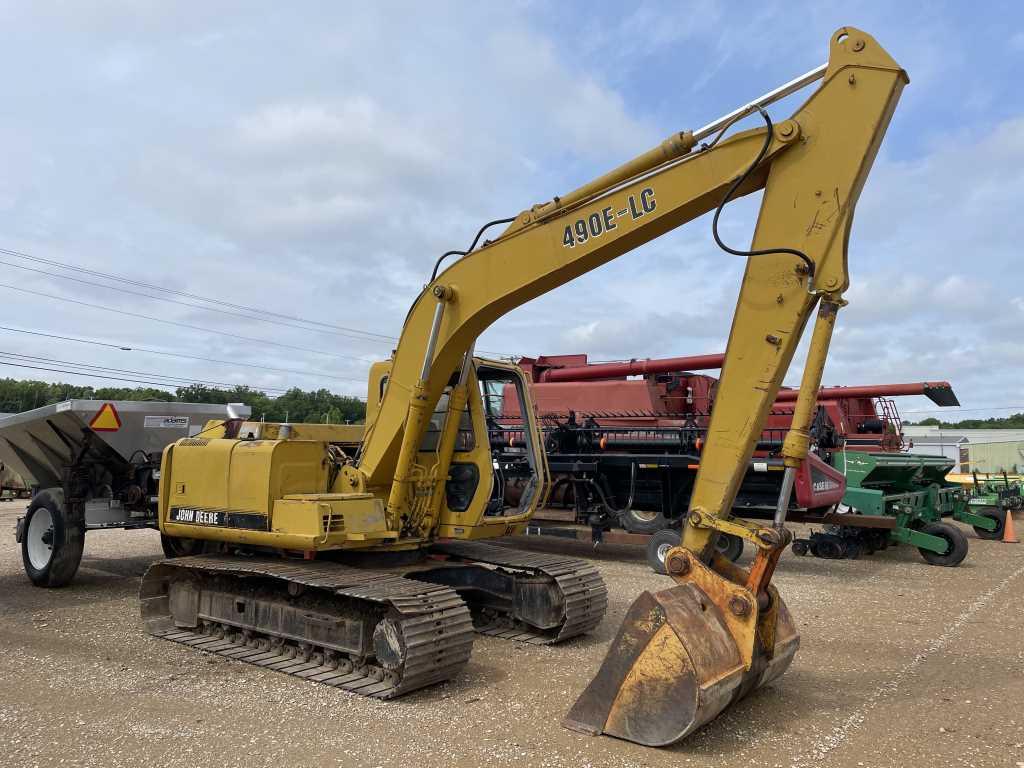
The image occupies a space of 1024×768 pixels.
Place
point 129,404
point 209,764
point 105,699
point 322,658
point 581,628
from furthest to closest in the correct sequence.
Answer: point 129,404 < point 581,628 < point 322,658 < point 105,699 < point 209,764

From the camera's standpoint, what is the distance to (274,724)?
472 cm

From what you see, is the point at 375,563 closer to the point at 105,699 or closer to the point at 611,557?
the point at 105,699

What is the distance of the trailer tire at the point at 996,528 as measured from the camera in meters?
14.8

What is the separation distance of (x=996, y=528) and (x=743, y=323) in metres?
12.8

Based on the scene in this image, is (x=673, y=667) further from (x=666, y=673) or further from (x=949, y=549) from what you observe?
(x=949, y=549)

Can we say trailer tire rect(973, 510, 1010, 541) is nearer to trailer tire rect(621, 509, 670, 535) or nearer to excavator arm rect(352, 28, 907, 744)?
trailer tire rect(621, 509, 670, 535)

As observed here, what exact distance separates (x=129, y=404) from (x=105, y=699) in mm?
4491

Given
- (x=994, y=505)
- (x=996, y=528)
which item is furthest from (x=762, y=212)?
(x=994, y=505)

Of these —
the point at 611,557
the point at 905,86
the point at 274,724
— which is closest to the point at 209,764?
the point at 274,724

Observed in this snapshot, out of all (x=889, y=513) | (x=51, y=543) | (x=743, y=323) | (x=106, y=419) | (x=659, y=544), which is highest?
(x=743, y=323)

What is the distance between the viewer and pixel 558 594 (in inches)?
259

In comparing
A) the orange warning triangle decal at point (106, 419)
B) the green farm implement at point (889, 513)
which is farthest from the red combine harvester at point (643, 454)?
the orange warning triangle decal at point (106, 419)

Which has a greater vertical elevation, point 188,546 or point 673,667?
point 188,546

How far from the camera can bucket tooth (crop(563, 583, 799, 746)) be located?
4.17 metres
